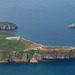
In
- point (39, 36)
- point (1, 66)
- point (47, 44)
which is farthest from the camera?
point (39, 36)

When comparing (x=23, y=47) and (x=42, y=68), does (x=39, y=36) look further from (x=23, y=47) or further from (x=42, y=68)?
(x=42, y=68)

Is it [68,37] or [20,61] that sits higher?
[68,37]

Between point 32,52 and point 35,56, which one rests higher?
point 32,52

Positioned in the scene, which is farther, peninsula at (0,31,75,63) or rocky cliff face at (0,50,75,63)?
peninsula at (0,31,75,63)

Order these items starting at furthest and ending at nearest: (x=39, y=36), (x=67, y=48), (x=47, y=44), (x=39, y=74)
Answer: (x=39, y=36) < (x=47, y=44) < (x=67, y=48) < (x=39, y=74)

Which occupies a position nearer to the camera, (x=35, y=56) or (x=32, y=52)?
(x=35, y=56)

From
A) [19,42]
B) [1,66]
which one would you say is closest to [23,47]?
[19,42]

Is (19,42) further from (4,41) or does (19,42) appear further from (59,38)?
(59,38)

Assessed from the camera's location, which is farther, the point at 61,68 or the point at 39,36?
the point at 39,36

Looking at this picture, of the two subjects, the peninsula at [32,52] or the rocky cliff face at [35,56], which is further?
the peninsula at [32,52]

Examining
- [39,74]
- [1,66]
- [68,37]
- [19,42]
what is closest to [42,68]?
[39,74]
